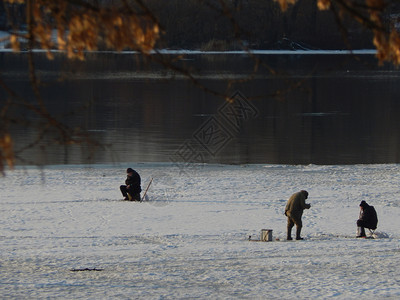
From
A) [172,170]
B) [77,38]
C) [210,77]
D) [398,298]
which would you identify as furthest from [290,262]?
[210,77]

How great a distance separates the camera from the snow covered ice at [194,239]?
30.9ft

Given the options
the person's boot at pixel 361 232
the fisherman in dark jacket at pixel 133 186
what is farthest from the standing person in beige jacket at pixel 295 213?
the fisherman in dark jacket at pixel 133 186

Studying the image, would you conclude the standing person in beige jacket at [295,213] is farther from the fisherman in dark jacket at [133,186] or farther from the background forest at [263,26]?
the background forest at [263,26]

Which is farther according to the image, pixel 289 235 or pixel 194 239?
pixel 289 235

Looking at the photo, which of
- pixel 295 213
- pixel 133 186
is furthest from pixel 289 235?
pixel 133 186

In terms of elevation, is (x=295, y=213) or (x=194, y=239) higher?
(x=295, y=213)

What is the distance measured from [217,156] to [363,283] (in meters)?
17.4

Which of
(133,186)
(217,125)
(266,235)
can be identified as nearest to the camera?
(266,235)

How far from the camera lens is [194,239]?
12539 mm

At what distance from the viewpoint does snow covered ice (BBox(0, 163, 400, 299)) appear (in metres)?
9.43

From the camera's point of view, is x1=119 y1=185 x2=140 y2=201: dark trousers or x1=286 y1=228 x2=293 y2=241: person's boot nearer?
x1=286 y1=228 x2=293 y2=241: person's boot

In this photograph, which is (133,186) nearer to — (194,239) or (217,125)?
(194,239)

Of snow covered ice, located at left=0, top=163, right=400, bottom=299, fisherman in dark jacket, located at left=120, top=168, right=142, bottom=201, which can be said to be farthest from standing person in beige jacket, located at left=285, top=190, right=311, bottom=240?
fisherman in dark jacket, located at left=120, top=168, right=142, bottom=201

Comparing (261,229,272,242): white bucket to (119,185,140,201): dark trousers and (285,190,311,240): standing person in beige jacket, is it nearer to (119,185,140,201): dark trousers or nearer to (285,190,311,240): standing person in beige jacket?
(285,190,311,240): standing person in beige jacket
